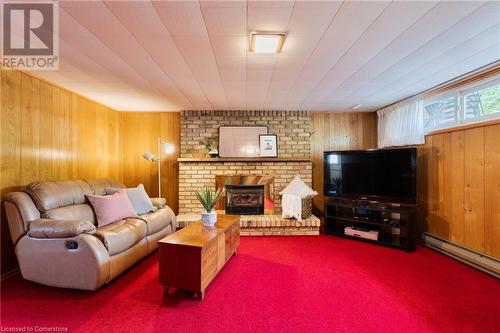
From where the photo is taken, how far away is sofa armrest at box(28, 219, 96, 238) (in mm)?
2150

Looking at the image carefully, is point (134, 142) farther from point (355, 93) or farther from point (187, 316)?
point (355, 93)

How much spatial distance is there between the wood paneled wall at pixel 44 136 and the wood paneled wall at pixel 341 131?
13.3ft

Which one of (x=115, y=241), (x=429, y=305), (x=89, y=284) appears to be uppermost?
(x=115, y=241)

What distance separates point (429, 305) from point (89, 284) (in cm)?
306

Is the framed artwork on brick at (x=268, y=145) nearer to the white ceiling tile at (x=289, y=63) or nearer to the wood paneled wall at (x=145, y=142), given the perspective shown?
the wood paneled wall at (x=145, y=142)

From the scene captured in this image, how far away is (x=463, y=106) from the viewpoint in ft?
9.92

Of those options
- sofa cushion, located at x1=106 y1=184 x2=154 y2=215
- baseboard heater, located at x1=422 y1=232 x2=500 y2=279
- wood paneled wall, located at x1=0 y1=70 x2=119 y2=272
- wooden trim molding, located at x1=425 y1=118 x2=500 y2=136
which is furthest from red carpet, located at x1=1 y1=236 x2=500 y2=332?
wooden trim molding, located at x1=425 y1=118 x2=500 y2=136

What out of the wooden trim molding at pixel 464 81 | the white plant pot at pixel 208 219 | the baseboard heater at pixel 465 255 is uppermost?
the wooden trim molding at pixel 464 81

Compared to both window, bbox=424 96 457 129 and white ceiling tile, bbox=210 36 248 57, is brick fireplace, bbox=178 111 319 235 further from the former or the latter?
white ceiling tile, bbox=210 36 248 57

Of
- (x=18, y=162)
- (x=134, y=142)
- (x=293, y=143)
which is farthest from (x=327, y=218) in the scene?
(x=18, y=162)

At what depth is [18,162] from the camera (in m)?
2.62

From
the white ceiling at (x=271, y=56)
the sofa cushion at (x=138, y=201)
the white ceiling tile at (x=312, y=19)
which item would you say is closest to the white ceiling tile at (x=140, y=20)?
the white ceiling at (x=271, y=56)

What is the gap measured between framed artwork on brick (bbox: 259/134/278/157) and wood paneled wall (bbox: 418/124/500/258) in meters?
2.42

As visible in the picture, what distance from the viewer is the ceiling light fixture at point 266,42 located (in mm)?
1947
